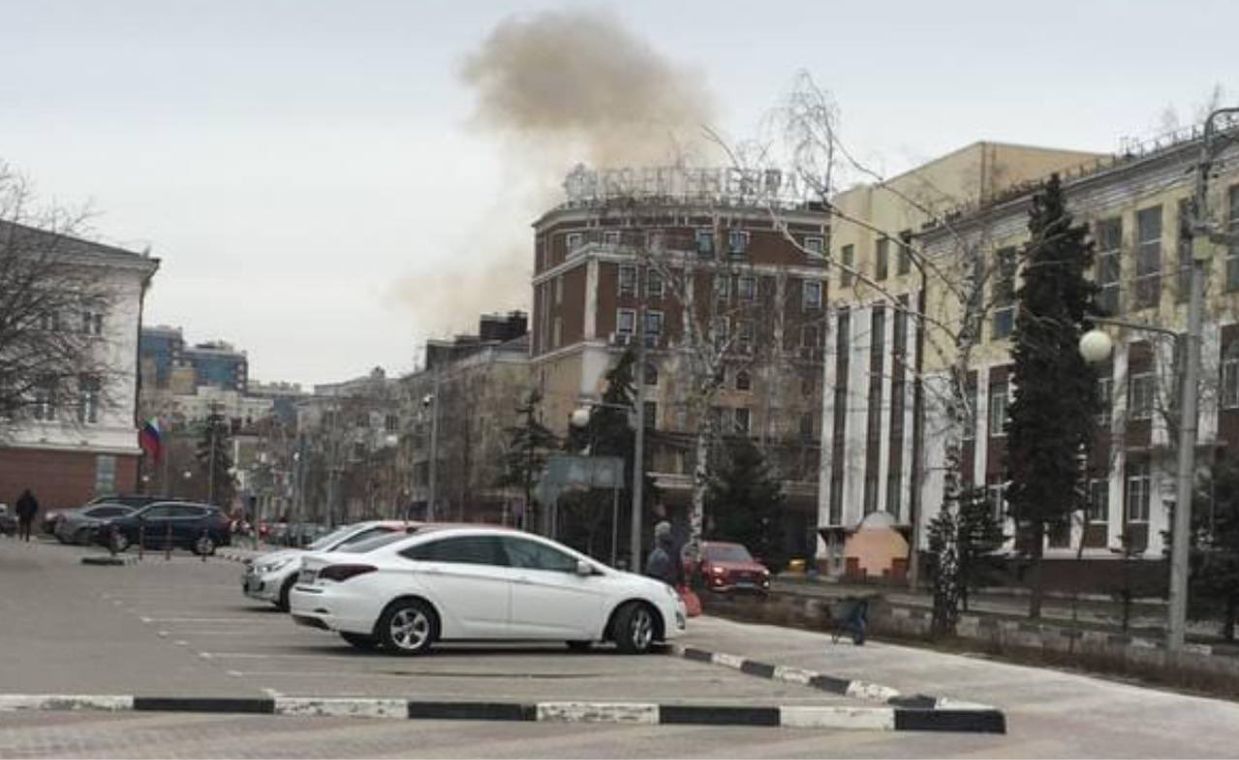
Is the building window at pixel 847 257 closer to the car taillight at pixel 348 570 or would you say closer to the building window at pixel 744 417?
the building window at pixel 744 417

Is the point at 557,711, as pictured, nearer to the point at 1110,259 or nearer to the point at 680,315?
the point at 1110,259

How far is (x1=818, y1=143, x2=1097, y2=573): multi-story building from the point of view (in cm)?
7131

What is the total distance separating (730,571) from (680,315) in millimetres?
39164

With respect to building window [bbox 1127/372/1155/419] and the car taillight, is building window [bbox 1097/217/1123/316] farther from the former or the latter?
the car taillight

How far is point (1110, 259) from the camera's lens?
58.4 meters

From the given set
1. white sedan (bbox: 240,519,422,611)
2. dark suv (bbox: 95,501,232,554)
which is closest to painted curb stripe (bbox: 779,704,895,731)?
white sedan (bbox: 240,519,422,611)

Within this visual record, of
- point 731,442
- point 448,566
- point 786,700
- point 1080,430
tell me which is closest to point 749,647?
point 448,566

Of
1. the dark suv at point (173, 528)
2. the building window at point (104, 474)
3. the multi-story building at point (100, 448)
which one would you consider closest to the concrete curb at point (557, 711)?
the dark suv at point (173, 528)

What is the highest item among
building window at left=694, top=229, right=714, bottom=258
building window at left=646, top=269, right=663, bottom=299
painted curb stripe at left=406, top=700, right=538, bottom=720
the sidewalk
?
building window at left=646, top=269, right=663, bottom=299

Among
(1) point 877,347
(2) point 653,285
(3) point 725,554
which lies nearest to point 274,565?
(3) point 725,554

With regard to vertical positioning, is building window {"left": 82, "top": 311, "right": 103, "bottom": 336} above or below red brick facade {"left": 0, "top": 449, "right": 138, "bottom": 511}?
above

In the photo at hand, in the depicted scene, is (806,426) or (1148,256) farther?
(806,426)

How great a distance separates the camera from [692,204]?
51.7m

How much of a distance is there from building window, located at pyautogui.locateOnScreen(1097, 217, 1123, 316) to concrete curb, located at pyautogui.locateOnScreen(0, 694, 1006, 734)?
148 ft
